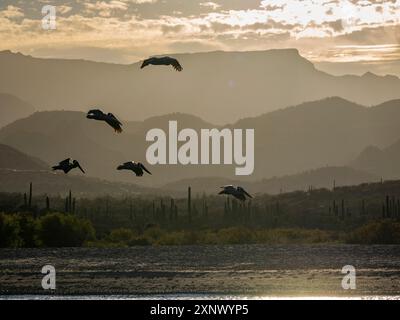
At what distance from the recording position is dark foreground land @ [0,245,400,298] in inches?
2440

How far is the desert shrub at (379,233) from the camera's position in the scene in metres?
120

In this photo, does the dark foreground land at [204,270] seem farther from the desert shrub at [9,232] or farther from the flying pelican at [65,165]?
the flying pelican at [65,165]

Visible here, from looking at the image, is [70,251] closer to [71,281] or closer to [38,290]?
[71,281]

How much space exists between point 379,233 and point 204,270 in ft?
161

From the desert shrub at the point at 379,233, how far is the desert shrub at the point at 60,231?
41.4m

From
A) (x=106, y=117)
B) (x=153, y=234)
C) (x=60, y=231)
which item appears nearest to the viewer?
(x=106, y=117)

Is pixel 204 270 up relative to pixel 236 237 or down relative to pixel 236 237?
down

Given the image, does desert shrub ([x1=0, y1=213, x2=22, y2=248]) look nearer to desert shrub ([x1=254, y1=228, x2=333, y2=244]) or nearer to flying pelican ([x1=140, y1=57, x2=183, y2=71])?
desert shrub ([x1=254, y1=228, x2=333, y2=244])

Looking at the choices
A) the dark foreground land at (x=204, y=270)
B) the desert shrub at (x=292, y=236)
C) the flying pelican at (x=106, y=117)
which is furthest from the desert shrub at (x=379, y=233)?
the flying pelican at (x=106, y=117)

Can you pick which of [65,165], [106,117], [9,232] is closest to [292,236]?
[9,232]

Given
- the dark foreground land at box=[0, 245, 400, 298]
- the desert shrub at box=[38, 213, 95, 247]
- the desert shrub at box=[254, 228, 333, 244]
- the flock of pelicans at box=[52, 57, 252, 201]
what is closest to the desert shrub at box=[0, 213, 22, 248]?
the dark foreground land at box=[0, 245, 400, 298]

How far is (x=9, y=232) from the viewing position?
97.3 m

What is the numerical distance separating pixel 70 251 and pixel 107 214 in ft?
212

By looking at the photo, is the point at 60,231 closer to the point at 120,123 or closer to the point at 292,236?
the point at 292,236
